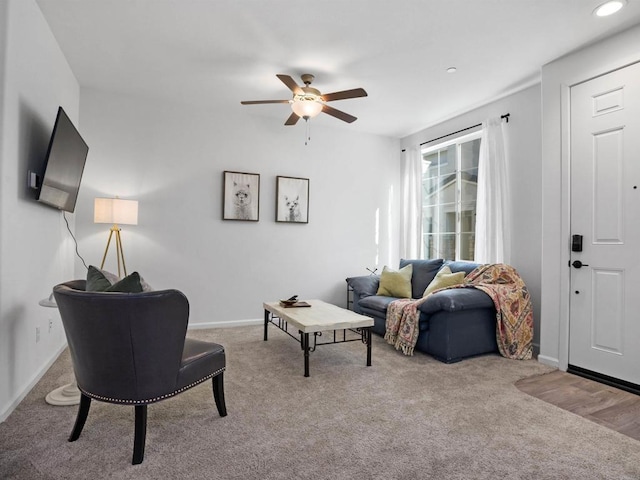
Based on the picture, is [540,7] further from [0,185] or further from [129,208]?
[129,208]

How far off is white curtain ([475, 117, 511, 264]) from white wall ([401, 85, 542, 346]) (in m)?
0.07

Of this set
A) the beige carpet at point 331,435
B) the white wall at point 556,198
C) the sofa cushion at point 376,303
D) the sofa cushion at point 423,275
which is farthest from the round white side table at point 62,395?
the white wall at point 556,198

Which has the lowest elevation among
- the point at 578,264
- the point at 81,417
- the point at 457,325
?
the point at 81,417

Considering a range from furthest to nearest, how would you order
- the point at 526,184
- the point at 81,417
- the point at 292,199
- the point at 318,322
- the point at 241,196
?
the point at 292,199
the point at 241,196
the point at 526,184
the point at 318,322
the point at 81,417

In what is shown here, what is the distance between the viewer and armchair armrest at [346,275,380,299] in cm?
466

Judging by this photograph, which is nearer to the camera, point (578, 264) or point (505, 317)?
point (578, 264)

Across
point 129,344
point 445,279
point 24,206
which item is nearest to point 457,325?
point 445,279

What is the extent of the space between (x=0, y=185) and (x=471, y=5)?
10.5 feet

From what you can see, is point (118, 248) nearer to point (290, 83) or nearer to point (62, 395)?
point (62, 395)

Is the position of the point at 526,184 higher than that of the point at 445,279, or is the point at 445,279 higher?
the point at 526,184

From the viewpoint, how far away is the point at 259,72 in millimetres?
3617

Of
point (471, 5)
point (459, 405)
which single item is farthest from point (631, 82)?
point (459, 405)

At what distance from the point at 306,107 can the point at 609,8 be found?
237 cm

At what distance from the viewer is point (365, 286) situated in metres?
4.70
